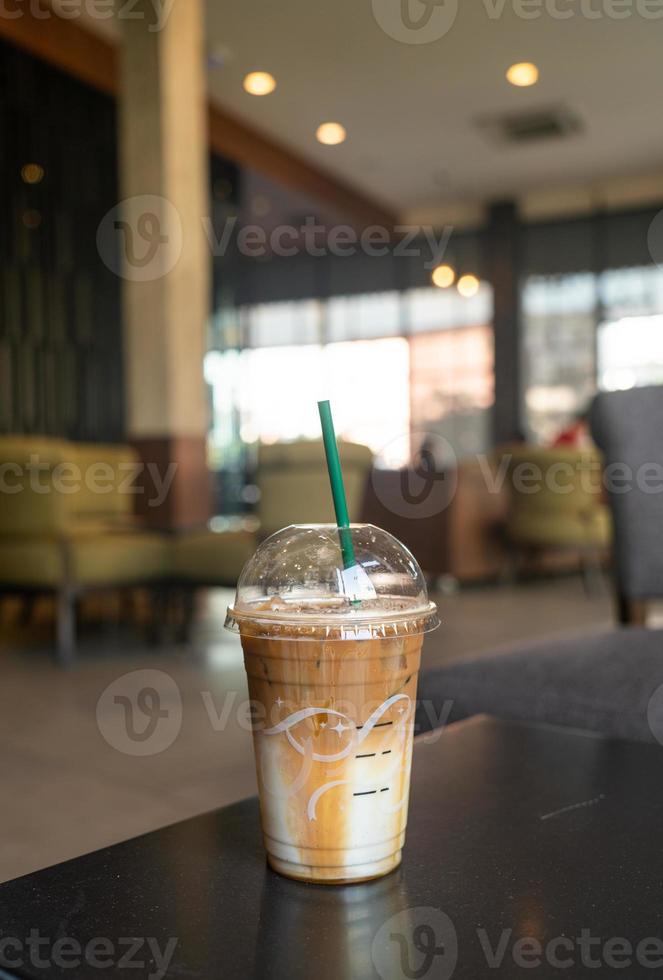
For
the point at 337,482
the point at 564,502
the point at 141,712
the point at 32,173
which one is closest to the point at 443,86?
the point at 32,173

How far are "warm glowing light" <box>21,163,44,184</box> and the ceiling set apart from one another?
4.52 feet

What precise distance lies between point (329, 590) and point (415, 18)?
6.00 meters

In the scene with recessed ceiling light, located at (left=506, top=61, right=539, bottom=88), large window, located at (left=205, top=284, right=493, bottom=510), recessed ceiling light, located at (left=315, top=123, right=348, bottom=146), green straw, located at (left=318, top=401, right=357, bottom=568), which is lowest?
green straw, located at (left=318, top=401, right=357, bottom=568)

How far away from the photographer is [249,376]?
11.2m

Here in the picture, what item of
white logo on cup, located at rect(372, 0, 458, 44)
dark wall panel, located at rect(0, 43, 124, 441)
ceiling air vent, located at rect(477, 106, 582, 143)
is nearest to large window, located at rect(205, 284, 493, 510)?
ceiling air vent, located at rect(477, 106, 582, 143)

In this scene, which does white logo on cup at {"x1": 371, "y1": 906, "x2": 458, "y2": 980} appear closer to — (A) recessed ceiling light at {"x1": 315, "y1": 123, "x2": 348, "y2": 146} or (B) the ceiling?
(B) the ceiling

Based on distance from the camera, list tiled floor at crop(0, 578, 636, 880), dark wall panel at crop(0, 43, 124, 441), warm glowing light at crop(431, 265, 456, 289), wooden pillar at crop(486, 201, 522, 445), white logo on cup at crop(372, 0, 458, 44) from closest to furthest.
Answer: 1. tiled floor at crop(0, 578, 636, 880)
2. white logo on cup at crop(372, 0, 458, 44)
3. dark wall panel at crop(0, 43, 124, 441)
4. wooden pillar at crop(486, 201, 522, 445)
5. warm glowing light at crop(431, 265, 456, 289)

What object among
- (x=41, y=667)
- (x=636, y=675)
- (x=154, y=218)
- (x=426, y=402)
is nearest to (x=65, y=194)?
(x=154, y=218)

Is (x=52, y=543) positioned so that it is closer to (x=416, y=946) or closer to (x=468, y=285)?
(x=416, y=946)

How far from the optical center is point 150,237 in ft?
18.2

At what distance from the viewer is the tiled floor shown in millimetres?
2129

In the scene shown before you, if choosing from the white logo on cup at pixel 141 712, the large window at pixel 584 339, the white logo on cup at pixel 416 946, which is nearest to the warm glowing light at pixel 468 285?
the large window at pixel 584 339

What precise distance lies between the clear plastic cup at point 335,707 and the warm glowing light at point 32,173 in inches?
254

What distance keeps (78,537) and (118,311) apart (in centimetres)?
368
